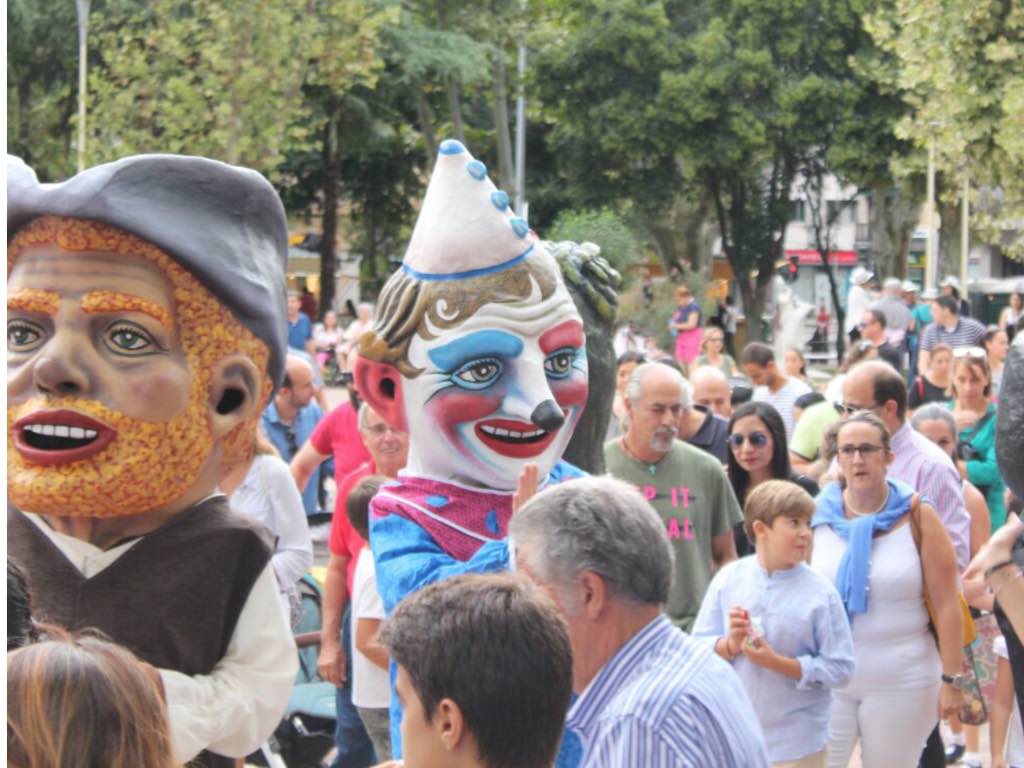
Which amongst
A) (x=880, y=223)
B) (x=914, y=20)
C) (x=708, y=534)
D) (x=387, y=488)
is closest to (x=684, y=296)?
(x=914, y=20)

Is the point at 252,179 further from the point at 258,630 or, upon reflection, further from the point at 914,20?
the point at 914,20

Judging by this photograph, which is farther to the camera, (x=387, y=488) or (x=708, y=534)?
(x=708, y=534)

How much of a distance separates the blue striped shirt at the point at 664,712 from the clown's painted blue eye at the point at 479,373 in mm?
1188

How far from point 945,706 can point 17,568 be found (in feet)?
12.8

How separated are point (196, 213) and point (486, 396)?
2.89 feet

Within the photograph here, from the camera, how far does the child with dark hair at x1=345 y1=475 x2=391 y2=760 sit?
5.73m

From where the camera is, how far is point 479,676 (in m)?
2.77

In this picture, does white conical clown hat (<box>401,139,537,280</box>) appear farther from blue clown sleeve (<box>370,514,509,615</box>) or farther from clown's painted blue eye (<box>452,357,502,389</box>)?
blue clown sleeve (<box>370,514,509,615</box>)

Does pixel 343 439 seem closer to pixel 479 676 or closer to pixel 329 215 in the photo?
pixel 479 676

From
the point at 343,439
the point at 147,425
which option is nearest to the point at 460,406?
the point at 147,425

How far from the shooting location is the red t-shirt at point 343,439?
779cm

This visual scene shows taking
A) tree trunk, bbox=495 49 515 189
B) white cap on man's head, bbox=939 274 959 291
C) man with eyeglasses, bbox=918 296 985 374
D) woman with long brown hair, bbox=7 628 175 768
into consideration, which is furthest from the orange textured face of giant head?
tree trunk, bbox=495 49 515 189

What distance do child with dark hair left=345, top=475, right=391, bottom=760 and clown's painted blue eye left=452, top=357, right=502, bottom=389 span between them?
4.58ft

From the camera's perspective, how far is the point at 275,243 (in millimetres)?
4461
